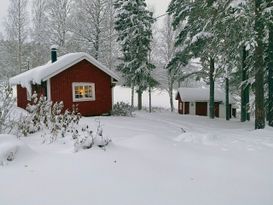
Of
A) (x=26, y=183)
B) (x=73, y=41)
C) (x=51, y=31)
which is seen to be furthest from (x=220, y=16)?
(x=51, y=31)

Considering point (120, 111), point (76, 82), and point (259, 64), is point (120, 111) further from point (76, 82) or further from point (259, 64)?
point (259, 64)

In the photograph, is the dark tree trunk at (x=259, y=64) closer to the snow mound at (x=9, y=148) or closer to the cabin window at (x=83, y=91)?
the cabin window at (x=83, y=91)

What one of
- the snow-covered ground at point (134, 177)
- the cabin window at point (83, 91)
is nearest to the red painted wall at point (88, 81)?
the cabin window at point (83, 91)

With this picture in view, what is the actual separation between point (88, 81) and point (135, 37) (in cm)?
921

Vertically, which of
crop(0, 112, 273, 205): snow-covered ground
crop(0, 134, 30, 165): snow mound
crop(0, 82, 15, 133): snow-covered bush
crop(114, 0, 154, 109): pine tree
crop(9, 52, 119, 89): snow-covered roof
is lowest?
crop(0, 112, 273, 205): snow-covered ground

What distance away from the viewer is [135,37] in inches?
1064

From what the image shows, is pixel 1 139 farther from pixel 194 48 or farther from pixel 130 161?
pixel 194 48

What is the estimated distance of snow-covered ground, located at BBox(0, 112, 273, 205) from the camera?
472cm

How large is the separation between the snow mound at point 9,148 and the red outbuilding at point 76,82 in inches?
452

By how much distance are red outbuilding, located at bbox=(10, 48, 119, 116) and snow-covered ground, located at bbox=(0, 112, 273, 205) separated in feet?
34.6

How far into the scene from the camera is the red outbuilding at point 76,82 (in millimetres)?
17969

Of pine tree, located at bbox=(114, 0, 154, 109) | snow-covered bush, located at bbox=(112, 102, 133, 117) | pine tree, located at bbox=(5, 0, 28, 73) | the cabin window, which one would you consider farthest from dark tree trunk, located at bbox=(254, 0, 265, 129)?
pine tree, located at bbox=(5, 0, 28, 73)

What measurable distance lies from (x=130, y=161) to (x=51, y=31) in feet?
103

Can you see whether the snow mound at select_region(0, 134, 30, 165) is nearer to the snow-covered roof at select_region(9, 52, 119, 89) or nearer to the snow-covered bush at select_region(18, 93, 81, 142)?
the snow-covered bush at select_region(18, 93, 81, 142)
